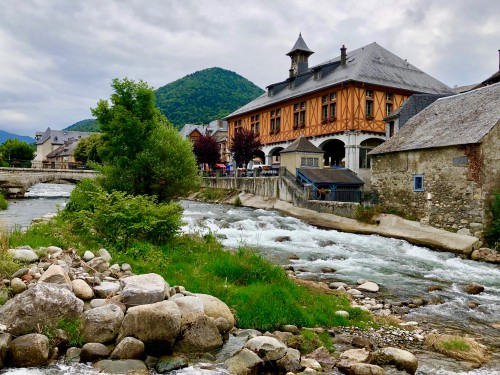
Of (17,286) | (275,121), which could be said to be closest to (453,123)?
(17,286)

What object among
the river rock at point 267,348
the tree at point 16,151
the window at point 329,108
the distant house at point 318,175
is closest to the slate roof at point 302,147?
the distant house at point 318,175

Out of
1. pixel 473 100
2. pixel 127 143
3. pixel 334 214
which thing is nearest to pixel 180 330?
pixel 127 143

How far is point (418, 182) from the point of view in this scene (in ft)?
67.9

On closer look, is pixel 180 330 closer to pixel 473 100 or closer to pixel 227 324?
pixel 227 324

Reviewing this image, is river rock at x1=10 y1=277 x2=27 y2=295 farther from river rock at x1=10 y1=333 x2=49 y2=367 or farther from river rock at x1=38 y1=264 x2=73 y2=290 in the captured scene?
river rock at x1=10 y1=333 x2=49 y2=367

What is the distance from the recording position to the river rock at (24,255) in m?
7.48

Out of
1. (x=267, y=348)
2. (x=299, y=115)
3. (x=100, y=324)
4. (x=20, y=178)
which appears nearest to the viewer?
(x=267, y=348)

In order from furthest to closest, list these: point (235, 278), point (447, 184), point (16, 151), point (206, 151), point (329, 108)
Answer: point (16, 151) → point (206, 151) → point (329, 108) → point (447, 184) → point (235, 278)

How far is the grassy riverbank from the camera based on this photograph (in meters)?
7.39

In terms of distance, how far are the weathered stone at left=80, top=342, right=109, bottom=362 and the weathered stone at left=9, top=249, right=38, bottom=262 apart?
297 cm

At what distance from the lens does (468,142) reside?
1756cm

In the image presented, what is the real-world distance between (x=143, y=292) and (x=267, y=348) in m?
2.23

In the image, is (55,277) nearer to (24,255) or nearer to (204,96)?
(24,255)

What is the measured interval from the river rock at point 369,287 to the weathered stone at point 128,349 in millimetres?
6826
